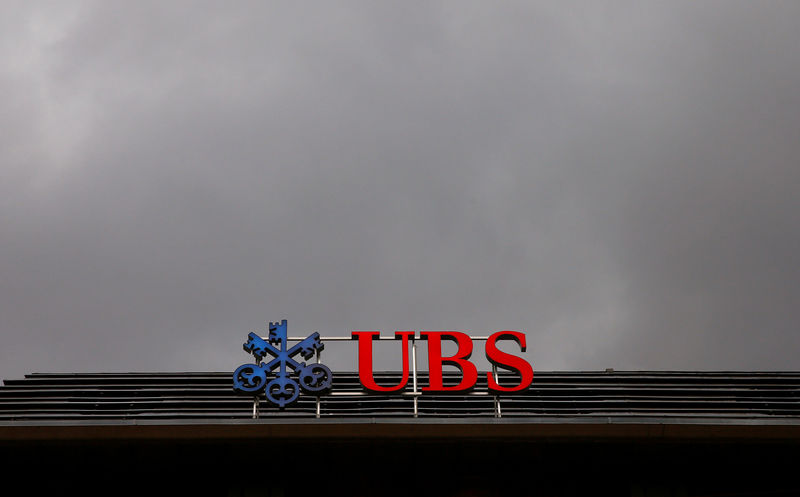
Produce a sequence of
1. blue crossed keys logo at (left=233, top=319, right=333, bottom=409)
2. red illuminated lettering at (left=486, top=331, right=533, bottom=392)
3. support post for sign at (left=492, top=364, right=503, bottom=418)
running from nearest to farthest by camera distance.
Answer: support post for sign at (left=492, top=364, right=503, bottom=418), blue crossed keys logo at (left=233, top=319, right=333, bottom=409), red illuminated lettering at (left=486, top=331, right=533, bottom=392)

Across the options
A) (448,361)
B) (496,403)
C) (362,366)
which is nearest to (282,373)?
(362,366)

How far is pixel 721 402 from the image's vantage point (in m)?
29.2

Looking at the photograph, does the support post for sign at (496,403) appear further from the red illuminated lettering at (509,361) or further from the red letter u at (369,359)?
the red letter u at (369,359)

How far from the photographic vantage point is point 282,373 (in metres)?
26.5

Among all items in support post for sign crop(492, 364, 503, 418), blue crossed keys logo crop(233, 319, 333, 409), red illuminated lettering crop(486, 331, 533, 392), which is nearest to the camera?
support post for sign crop(492, 364, 503, 418)

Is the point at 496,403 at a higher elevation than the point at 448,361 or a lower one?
lower

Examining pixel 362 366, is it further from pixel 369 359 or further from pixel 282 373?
pixel 282 373

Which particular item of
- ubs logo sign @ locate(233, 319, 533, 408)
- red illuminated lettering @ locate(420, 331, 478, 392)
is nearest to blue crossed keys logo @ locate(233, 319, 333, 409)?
ubs logo sign @ locate(233, 319, 533, 408)

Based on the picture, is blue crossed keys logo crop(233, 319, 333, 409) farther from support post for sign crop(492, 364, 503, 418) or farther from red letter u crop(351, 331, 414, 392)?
support post for sign crop(492, 364, 503, 418)

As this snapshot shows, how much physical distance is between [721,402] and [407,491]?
1196cm

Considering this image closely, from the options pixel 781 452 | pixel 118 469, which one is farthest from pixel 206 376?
pixel 781 452

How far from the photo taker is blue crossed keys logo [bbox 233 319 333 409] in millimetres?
25797

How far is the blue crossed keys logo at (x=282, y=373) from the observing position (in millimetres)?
25797

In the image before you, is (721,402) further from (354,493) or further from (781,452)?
(354,493)
